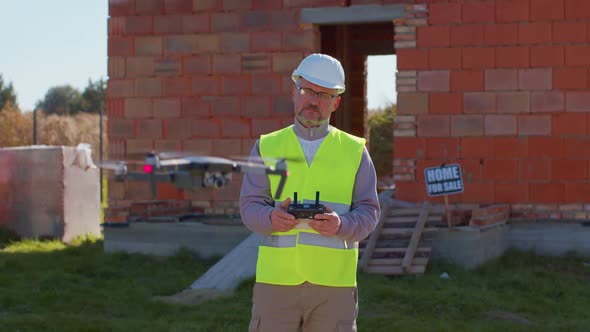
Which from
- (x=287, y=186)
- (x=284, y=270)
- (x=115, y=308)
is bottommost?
(x=115, y=308)

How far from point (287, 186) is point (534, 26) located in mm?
7862

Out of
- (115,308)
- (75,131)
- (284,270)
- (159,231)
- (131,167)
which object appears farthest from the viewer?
(75,131)

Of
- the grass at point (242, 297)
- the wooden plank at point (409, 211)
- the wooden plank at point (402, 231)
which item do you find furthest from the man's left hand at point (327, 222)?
the wooden plank at point (409, 211)

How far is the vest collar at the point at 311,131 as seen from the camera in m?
4.55

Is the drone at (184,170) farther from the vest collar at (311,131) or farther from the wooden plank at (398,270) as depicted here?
the wooden plank at (398,270)

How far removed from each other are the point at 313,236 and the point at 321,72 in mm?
770

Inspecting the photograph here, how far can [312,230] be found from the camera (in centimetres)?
445

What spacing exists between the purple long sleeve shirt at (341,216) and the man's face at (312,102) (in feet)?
0.21

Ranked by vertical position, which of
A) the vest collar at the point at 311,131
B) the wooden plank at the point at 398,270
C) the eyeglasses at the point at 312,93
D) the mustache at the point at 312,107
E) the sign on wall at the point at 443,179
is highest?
the eyeglasses at the point at 312,93

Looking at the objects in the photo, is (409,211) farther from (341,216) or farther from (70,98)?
(70,98)

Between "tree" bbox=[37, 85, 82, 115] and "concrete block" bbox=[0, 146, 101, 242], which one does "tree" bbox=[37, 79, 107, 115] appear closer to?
"tree" bbox=[37, 85, 82, 115]

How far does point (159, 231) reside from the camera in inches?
478

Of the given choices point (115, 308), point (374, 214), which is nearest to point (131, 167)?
point (374, 214)

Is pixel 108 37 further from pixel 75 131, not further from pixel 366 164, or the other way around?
pixel 75 131
